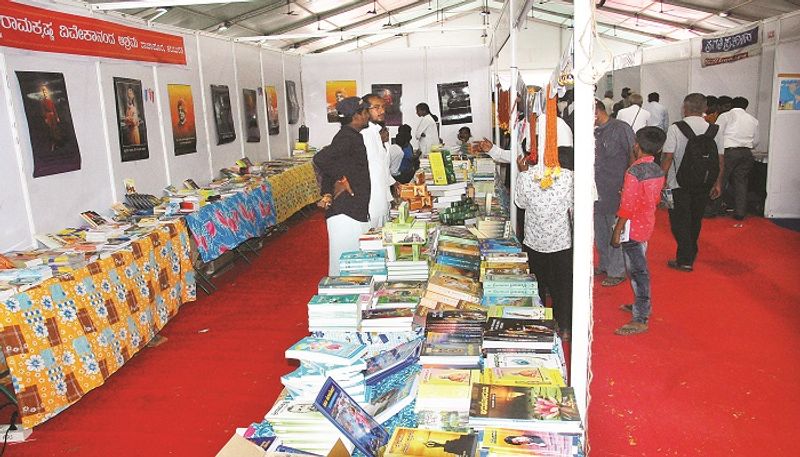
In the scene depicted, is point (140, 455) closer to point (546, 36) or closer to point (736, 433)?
point (736, 433)

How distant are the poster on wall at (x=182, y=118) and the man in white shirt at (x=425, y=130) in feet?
11.9

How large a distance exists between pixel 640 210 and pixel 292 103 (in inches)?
309

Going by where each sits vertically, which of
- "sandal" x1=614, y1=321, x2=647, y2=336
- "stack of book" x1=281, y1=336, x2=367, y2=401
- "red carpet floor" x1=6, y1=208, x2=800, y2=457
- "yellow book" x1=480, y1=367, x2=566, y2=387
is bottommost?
"red carpet floor" x1=6, y1=208, x2=800, y2=457

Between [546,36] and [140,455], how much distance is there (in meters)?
19.1

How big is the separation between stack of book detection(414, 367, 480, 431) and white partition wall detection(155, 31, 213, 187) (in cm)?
530

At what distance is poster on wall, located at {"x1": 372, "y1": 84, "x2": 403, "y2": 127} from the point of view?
36.6 ft

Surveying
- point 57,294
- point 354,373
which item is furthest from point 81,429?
point 354,373

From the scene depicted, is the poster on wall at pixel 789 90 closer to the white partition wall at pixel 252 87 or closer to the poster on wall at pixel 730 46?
the poster on wall at pixel 730 46

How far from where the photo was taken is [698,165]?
5.64 meters

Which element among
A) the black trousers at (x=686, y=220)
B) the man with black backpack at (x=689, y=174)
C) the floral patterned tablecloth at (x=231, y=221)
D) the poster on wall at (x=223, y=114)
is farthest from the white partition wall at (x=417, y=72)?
the black trousers at (x=686, y=220)

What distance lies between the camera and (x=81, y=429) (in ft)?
11.4

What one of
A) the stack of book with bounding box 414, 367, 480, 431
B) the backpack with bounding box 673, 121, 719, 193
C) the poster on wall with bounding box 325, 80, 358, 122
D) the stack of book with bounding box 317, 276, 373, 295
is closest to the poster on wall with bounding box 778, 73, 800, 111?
the backpack with bounding box 673, 121, 719, 193

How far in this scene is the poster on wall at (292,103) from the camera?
10.7 metres

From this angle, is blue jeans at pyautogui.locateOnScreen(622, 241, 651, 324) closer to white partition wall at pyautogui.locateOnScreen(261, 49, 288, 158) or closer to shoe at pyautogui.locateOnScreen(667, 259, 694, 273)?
shoe at pyautogui.locateOnScreen(667, 259, 694, 273)
